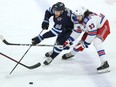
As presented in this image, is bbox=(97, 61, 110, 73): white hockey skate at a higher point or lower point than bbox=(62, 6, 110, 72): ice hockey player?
lower

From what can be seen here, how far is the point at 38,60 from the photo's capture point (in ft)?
11.2

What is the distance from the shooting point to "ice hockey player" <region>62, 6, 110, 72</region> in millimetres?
3125

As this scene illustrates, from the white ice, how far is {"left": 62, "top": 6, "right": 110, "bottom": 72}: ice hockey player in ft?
0.54

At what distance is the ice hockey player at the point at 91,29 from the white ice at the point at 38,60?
17 centimetres

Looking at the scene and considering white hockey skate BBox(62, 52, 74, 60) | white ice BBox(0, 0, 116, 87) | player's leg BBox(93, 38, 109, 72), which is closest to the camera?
white ice BBox(0, 0, 116, 87)

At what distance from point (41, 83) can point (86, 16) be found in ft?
2.39

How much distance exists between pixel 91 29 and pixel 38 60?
640 millimetres

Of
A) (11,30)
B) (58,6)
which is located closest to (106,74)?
(58,6)

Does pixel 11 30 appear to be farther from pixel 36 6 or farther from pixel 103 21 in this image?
pixel 103 21

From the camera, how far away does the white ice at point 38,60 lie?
306 centimetres

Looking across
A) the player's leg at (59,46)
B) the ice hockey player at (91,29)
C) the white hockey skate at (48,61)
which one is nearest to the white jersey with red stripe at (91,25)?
the ice hockey player at (91,29)

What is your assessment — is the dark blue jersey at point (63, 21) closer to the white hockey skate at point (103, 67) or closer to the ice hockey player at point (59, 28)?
the ice hockey player at point (59, 28)

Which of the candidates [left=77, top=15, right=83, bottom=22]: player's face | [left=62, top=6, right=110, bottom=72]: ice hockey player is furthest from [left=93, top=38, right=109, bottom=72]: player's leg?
[left=77, top=15, right=83, bottom=22]: player's face

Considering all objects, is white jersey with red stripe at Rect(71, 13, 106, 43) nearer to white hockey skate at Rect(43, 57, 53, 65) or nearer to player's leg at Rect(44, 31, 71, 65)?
player's leg at Rect(44, 31, 71, 65)
